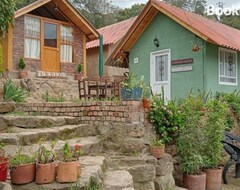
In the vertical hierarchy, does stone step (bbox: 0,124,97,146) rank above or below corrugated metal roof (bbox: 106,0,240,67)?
below

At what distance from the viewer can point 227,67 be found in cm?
1116

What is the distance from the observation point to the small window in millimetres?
10891

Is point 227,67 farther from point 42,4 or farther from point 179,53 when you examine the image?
point 42,4

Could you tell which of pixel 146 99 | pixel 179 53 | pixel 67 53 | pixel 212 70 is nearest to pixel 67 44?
pixel 67 53

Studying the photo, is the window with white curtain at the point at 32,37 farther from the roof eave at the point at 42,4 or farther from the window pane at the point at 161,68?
the window pane at the point at 161,68

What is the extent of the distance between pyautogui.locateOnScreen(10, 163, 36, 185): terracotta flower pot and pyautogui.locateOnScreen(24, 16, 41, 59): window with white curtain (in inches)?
387

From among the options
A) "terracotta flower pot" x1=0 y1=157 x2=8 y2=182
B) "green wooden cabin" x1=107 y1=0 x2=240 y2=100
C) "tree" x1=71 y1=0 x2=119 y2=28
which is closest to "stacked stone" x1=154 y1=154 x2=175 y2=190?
"terracotta flower pot" x1=0 y1=157 x2=8 y2=182

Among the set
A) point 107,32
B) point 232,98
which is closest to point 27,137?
point 232,98

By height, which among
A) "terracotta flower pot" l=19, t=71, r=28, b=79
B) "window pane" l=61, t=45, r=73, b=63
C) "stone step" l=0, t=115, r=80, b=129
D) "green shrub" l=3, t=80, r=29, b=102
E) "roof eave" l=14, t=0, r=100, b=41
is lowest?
"stone step" l=0, t=115, r=80, b=129

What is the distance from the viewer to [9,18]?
364 inches

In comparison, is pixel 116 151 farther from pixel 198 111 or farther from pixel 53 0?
pixel 53 0

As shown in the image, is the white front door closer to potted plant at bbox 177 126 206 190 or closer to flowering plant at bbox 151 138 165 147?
potted plant at bbox 177 126 206 190

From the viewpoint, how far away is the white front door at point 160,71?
11.2 meters

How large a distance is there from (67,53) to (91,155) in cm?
961
